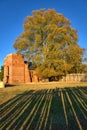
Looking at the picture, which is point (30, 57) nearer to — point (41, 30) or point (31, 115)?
point (41, 30)

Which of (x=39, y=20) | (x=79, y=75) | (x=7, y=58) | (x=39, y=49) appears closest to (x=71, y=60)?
(x=79, y=75)

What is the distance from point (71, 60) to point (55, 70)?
3.54 metres

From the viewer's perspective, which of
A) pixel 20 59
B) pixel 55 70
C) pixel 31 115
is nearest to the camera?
pixel 31 115

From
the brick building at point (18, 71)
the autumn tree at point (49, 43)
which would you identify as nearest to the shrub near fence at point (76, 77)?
the autumn tree at point (49, 43)

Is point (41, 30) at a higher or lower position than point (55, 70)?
higher

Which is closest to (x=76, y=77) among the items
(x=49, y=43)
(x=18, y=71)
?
(x=49, y=43)

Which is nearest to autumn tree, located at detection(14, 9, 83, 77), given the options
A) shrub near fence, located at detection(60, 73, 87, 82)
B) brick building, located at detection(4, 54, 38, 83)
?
shrub near fence, located at detection(60, 73, 87, 82)

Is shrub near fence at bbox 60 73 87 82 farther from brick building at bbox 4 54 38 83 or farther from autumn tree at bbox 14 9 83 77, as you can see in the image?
brick building at bbox 4 54 38 83

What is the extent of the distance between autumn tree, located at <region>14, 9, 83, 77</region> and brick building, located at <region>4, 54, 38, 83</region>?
19.3ft

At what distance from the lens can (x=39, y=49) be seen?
1606 inches

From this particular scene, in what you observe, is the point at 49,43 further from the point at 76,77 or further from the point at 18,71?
the point at 18,71

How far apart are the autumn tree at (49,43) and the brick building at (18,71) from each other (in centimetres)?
589

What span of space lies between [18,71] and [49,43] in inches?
456

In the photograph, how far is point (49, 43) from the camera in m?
40.5
